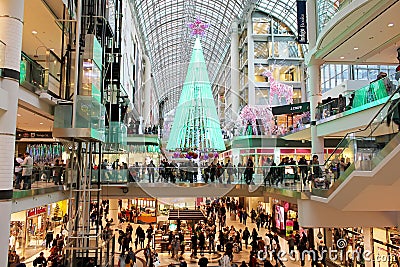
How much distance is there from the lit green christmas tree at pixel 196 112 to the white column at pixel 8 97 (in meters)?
8.24

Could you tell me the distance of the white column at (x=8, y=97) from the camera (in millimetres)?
10328

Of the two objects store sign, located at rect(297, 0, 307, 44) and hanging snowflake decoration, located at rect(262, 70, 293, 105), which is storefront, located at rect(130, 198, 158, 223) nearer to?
hanging snowflake decoration, located at rect(262, 70, 293, 105)

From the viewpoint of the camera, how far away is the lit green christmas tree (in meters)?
17.6

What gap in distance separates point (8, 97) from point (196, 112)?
348 inches

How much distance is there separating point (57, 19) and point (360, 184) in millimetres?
14186

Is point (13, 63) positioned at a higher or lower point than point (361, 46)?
lower

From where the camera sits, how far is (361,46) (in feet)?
63.3

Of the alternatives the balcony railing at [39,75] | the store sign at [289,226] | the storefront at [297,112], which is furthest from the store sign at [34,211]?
the storefront at [297,112]

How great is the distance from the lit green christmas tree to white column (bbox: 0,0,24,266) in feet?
27.0

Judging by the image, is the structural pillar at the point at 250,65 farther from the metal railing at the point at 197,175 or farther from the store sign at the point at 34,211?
the store sign at the point at 34,211

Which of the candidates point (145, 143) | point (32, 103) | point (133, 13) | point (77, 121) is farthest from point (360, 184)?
point (133, 13)

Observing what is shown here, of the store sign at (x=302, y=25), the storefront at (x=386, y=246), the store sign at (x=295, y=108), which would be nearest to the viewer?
the storefront at (x=386, y=246)

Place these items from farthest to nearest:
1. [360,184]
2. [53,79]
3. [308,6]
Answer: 1. [308,6]
2. [53,79]
3. [360,184]

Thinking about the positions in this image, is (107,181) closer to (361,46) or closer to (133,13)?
(361,46)
